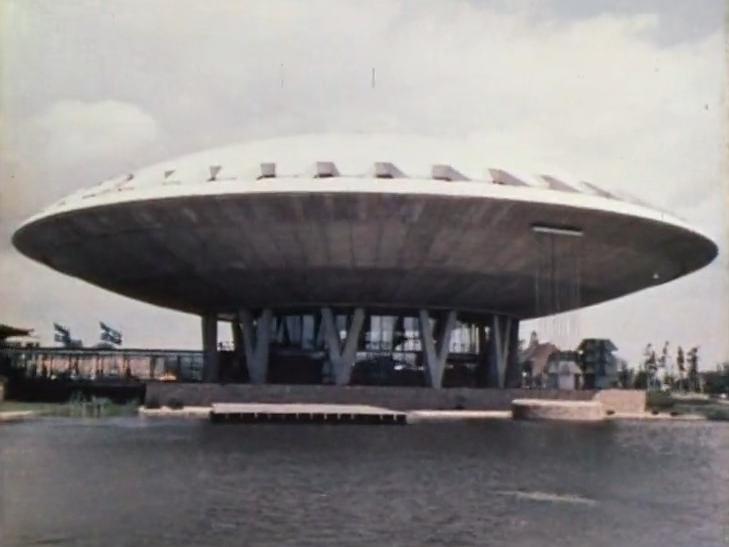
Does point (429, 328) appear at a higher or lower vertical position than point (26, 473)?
higher

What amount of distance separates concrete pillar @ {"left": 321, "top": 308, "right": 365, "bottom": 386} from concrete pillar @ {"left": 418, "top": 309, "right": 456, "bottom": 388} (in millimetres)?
4247

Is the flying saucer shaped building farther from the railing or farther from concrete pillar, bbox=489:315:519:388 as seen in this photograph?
the railing

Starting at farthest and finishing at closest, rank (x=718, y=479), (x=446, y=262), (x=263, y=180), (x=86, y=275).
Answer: (x=86, y=275) < (x=446, y=262) < (x=263, y=180) < (x=718, y=479)

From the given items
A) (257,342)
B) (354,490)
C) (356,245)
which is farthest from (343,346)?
(354,490)

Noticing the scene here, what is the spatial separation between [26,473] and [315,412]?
1220 inches

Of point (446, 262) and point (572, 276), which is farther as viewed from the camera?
point (572, 276)

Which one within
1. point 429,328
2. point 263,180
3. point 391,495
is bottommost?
point 391,495

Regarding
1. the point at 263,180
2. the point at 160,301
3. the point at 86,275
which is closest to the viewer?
the point at 263,180

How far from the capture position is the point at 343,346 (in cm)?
7106

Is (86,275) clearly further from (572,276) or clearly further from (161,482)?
(161,482)

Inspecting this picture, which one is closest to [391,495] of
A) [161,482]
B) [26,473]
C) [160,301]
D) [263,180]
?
[161,482]

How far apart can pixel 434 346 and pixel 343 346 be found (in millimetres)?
6248

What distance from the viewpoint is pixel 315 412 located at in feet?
193

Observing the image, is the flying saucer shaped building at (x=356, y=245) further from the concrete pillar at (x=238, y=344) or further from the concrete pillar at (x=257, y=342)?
the concrete pillar at (x=238, y=344)
